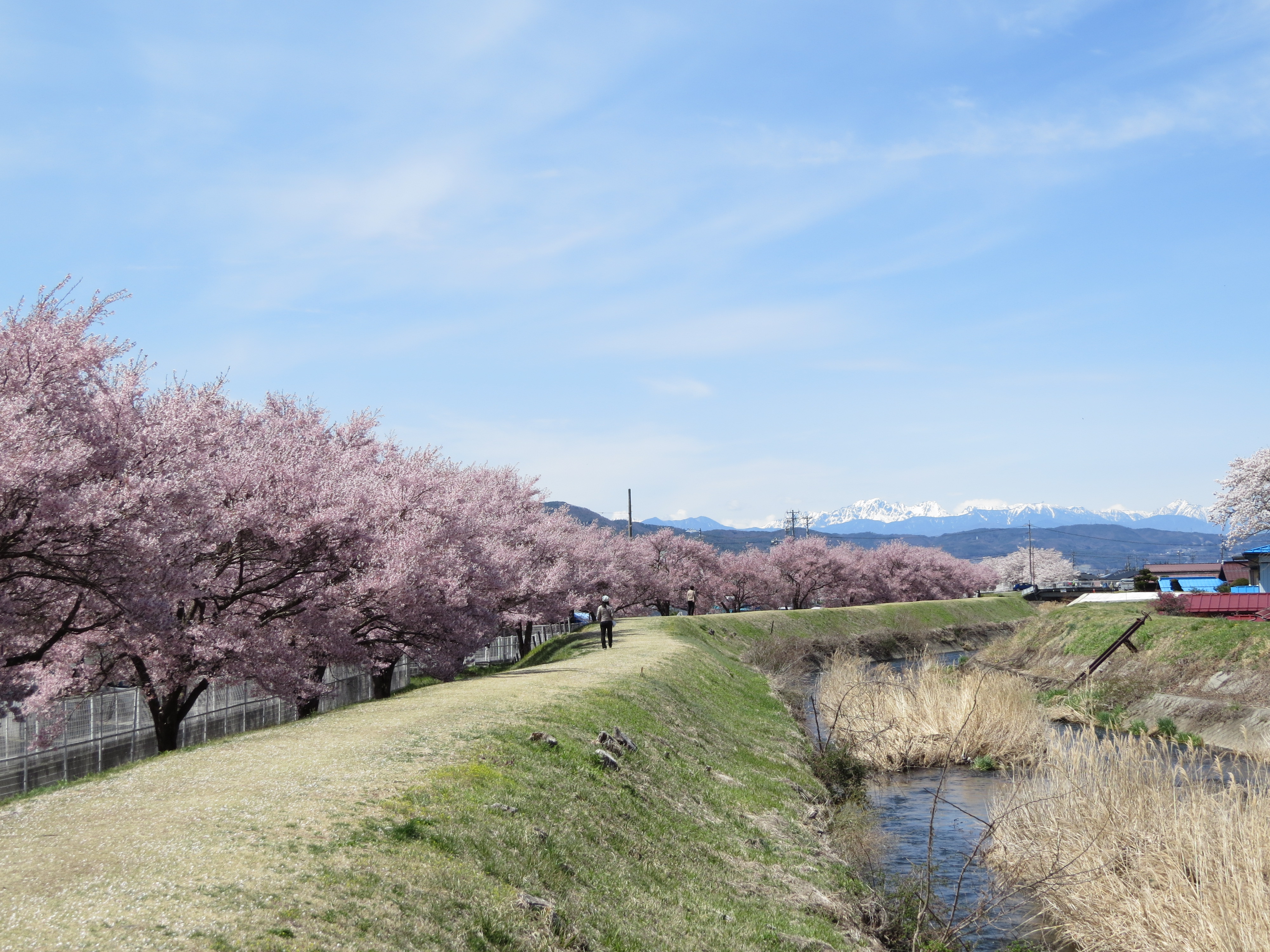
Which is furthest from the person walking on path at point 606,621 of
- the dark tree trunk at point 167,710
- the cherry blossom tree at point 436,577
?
the dark tree trunk at point 167,710

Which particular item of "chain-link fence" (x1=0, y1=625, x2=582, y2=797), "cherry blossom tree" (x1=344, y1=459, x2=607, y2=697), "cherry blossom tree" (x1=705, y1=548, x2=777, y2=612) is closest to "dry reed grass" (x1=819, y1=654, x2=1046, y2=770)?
"cherry blossom tree" (x1=344, y1=459, x2=607, y2=697)

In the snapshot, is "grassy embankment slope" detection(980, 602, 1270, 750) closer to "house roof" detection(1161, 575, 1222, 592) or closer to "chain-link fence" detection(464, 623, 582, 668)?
"chain-link fence" detection(464, 623, 582, 668)

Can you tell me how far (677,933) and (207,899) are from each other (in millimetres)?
5878

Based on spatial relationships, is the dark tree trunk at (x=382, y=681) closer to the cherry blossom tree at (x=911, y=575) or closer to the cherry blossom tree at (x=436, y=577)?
the cherry blossom tree at (x=436, y=577)

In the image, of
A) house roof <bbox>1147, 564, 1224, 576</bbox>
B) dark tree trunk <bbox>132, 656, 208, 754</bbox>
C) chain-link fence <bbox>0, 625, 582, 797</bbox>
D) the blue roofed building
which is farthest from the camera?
house roof <bbox>1147, 564, 1224, 576</bbox>

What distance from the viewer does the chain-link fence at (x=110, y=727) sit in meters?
23.1

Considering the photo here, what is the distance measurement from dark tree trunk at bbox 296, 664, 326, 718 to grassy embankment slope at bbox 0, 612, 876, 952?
548 cm

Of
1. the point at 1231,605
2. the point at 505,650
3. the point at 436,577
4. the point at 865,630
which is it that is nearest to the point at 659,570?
the point at 865,630

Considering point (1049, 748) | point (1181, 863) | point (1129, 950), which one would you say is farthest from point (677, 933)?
point (1049, 748)

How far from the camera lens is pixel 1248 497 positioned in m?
76.3

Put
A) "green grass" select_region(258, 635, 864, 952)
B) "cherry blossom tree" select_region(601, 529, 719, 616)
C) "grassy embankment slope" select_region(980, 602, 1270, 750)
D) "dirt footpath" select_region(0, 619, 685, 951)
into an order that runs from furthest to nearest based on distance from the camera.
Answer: "cherry blossom tree" select_region(601, 529, 719, 616)
"grassy embankment slope" select_region(980, 602, 1270, 750)
"green grass" select_region(258, 635, 864, 952)
"dirt footpath" select_region(0, 619, 685, 951)

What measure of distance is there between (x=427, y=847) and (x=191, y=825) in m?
2.62

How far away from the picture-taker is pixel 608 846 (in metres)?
13.8

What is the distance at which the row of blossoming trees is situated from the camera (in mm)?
16156
